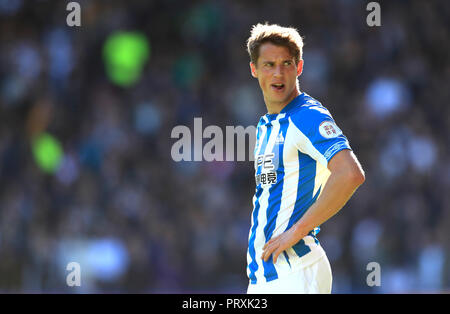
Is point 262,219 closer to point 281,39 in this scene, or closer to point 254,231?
point 254,231

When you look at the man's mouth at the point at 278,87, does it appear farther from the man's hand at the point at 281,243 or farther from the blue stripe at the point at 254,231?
the man's hand at the point at 281,243

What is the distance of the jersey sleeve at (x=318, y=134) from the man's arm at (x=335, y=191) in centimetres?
5

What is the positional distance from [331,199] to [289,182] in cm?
31

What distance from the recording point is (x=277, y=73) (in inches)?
141

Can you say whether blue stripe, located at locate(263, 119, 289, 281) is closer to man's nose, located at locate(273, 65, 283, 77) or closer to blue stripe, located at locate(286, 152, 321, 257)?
blue stripe, located at locate(286, 152, 321, 257)

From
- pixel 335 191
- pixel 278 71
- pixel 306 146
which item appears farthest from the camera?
pixel 278 71

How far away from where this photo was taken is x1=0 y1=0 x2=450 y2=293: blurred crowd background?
10.4m

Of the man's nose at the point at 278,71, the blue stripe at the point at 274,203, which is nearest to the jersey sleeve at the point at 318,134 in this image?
the blue stripe at the point at 274,203

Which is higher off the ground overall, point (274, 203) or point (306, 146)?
point (306, 146)

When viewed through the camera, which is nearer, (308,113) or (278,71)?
(308,113)

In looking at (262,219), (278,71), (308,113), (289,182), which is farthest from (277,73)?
(262,219)

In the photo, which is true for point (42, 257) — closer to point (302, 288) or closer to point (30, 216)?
point (30, 216)

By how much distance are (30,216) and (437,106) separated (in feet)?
21.7

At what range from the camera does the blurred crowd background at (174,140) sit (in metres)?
10.4
